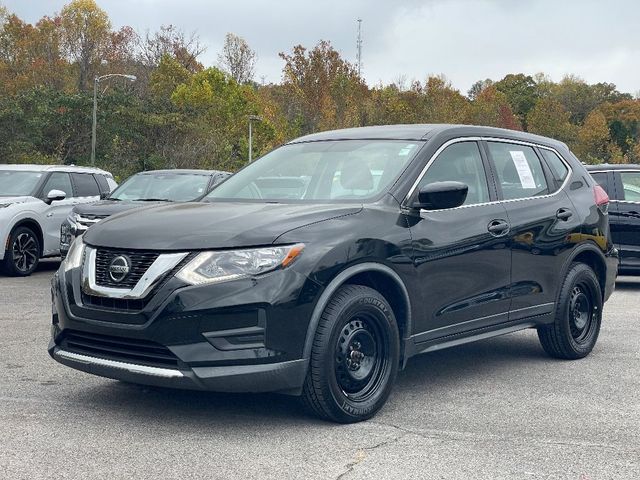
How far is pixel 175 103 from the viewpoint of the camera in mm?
49125

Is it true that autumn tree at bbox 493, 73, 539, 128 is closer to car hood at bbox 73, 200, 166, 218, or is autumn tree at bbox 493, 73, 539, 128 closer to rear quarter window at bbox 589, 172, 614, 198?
rear quarter window at bbox 589, 172, 614, 198

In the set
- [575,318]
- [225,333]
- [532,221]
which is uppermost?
[532,221]

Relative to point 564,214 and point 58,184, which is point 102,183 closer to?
point 58,184

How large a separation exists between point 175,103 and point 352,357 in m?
45.4

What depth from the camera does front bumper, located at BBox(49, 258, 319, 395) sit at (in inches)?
183

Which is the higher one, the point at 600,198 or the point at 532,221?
the point at 600,198

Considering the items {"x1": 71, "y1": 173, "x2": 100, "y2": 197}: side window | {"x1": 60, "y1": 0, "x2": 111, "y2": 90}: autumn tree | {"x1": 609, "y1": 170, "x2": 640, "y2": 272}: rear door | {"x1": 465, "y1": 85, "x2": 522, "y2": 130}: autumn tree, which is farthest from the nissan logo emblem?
{"x1": 60, "y1": 0, "x2": 111, "y2": 90}: autumn tree

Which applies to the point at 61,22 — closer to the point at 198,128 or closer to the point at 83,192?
the point at 198,128

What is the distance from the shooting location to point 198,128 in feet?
154

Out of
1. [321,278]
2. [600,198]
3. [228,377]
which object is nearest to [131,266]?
[228,377]

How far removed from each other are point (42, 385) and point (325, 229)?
2.31 metres

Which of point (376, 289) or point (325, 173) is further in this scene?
point (325, 173)

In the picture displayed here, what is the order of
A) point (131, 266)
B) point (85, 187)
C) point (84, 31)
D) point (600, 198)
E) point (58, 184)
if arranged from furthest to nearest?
point (84, 31), point (85, 187), point (58, 184), point (600, 198), point (131, 266)

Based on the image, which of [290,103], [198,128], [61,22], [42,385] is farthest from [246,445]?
[61,22]
